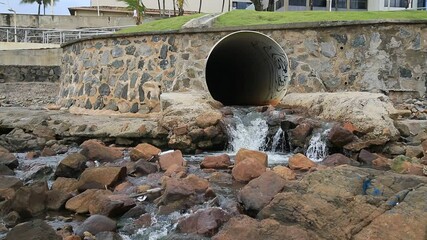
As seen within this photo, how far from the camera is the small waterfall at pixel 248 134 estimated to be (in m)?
10.7

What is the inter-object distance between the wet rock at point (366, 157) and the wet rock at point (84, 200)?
480 centimetres

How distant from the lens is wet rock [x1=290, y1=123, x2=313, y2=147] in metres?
10.1

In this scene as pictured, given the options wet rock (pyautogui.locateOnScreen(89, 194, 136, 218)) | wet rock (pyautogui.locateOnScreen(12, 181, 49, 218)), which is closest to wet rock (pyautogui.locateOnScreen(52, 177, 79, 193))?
wet rock (pyautogui.locateOnScreen(12, 181, 49, 218))

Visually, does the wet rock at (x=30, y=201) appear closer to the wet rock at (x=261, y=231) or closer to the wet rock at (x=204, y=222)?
the wet rock at (x=204, y=222)

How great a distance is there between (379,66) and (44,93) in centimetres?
1688

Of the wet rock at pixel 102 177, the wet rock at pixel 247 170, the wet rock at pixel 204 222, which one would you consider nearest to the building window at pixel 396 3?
the wet rock at pixel 247 170

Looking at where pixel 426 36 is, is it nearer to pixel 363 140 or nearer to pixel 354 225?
pixel 363 140

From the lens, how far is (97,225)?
564 cm

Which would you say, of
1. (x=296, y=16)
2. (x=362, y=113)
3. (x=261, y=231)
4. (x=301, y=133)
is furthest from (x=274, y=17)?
(x=261, y=231)

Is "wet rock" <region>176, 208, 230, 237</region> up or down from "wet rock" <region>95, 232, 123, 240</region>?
up

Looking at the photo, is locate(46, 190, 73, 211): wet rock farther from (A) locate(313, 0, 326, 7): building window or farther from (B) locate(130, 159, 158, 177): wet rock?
(A) locate(313, 0, 326, 7): building window

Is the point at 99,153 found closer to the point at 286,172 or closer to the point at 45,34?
the point at 286,172

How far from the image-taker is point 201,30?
44.4ft

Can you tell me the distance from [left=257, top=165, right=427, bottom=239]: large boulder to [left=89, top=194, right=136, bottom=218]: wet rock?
6.13ft
